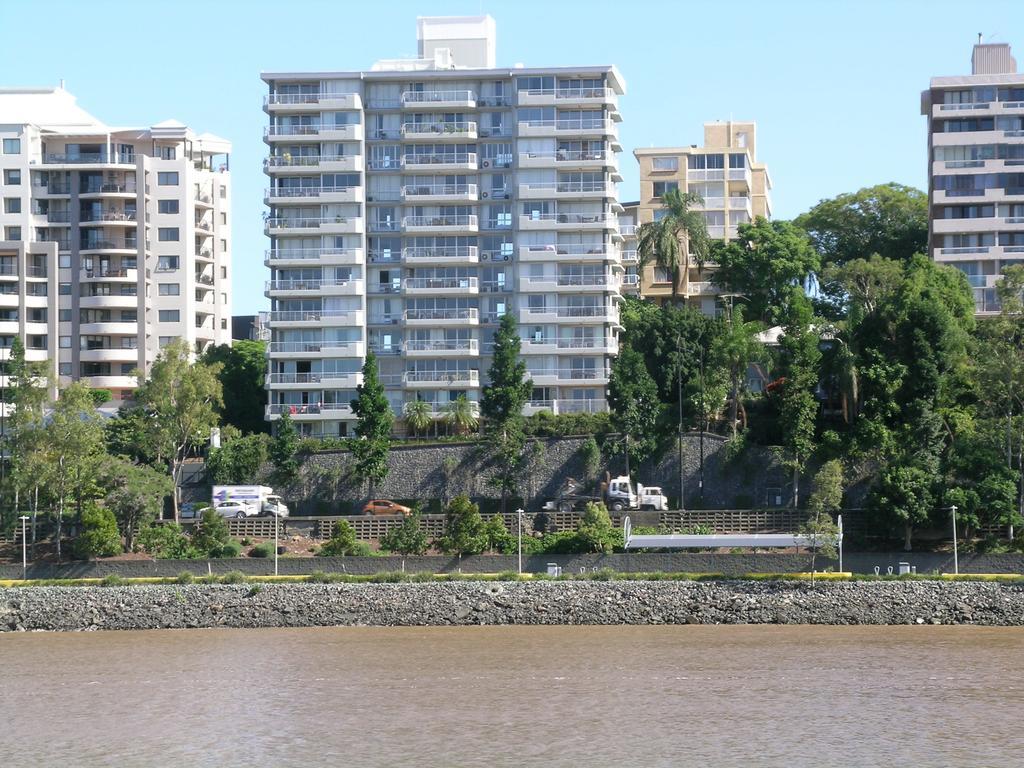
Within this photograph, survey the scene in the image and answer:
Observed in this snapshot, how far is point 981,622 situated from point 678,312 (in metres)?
35.2

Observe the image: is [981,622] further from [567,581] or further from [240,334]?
[240,334]

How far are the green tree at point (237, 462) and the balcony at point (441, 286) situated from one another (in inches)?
687

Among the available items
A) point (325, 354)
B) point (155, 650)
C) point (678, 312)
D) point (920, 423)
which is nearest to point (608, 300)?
point (678, 312)

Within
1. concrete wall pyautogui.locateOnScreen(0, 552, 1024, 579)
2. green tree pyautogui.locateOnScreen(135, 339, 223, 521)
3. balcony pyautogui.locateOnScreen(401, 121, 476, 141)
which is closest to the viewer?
concrete wall pyautogui.locateOnScreen(0, 552, 1024, 579)

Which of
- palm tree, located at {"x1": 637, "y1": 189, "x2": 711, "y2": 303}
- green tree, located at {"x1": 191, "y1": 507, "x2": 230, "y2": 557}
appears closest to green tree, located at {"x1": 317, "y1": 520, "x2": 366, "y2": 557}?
green tree, located at {"x1": 191, "y1": 507, "x2": 230, "y2": 557}

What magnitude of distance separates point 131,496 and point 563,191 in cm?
3804

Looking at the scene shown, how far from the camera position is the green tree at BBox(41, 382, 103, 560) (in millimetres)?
78062

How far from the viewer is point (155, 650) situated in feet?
196

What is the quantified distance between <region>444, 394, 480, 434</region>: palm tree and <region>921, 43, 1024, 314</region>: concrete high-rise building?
3581 centimetres

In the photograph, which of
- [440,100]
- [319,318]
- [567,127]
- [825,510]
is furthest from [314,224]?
[825,510]

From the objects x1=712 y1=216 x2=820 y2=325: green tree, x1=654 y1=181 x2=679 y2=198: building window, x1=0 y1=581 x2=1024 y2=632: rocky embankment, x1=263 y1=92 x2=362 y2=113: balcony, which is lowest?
x1=0 y1=581 x2=1024 y2=632: rocky embankment

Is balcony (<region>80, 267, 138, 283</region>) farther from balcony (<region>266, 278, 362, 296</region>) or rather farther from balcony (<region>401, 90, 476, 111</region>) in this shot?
balcony (<region>401, 90, 476, 111</region>)

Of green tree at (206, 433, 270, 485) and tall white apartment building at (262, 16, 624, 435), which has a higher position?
tall white apartment building at (262, 16, 624, 435)

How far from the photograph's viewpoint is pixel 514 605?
66625 mm
